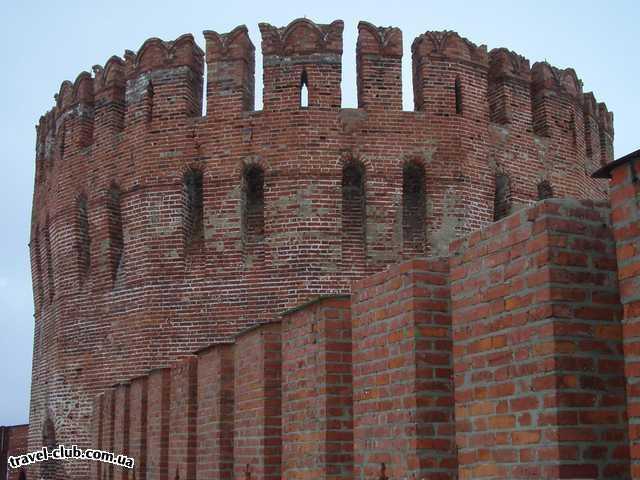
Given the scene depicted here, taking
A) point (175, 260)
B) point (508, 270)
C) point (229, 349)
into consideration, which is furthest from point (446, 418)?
point (175, 260)

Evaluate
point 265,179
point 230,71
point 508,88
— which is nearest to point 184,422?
point 265,179

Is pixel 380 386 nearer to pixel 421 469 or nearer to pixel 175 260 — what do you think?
pixel 421 469

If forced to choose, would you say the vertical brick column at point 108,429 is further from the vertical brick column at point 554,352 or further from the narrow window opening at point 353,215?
the vertical brick column at point 554,352

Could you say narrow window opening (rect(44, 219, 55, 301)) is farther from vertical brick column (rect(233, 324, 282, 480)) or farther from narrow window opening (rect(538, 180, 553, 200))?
vertical brick column (rect(233, 324, 282, 480))

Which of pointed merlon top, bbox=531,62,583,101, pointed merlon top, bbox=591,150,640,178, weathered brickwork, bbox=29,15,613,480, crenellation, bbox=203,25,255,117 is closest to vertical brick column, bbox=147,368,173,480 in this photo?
weathered brickwork, bbox=29,15,613,480

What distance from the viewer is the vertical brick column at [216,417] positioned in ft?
26.5

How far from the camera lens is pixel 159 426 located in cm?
1015

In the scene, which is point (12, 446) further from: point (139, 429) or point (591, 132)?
point (591, 132)

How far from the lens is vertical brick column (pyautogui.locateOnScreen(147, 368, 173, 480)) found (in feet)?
33.0

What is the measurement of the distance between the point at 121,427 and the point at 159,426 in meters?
2.06

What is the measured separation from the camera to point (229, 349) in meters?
8.25

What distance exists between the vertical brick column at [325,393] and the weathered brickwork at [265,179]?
7345 mm

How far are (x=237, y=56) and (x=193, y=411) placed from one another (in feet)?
25.5

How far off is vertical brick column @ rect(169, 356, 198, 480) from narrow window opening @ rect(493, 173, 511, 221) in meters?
7.68
